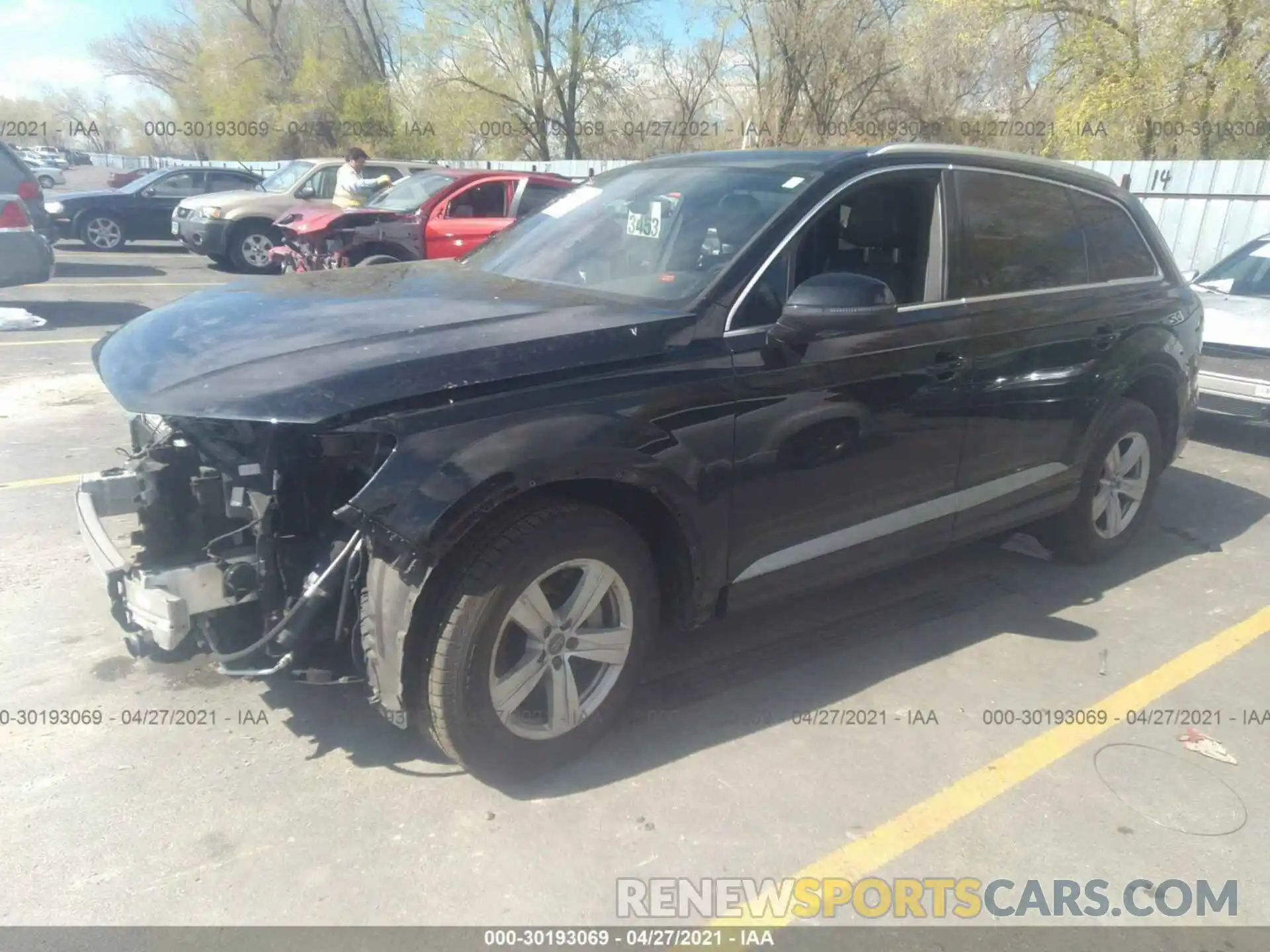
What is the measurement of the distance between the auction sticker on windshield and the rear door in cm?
118

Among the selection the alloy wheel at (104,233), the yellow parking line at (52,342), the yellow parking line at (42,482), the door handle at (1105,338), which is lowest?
the yellow parking line at (52,342)

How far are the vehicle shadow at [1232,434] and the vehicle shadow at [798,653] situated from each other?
2.14 m

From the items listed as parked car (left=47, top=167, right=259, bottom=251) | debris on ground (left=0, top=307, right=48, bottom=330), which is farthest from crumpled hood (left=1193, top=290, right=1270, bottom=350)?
parked car (left=47, top=167, right=259, bottom=251)

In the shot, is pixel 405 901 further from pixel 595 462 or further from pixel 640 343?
pixel 640 343

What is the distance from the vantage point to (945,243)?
12.4 ft

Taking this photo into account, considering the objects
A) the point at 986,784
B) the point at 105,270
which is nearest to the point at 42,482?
the point at 986,784

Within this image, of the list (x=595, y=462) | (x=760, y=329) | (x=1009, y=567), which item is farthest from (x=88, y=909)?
(x=1009, y=567)

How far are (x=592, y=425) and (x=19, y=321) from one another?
9.34 m

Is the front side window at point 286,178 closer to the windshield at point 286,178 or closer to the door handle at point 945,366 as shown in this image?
the windshield at point 286,178

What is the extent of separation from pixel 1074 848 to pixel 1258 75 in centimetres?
1965

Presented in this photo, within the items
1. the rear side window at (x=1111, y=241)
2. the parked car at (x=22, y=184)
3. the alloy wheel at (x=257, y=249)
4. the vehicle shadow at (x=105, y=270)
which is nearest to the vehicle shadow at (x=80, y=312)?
the parked car at (x=22, y=184)

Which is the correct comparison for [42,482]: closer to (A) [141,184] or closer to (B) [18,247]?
(B) [18,247]

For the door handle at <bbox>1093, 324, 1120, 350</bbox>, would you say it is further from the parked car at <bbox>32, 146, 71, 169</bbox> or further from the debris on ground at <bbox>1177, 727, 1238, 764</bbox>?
the parked car at <bbox>32, 146, 71, 169</bbox>

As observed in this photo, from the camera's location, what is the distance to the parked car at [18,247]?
9.66m
